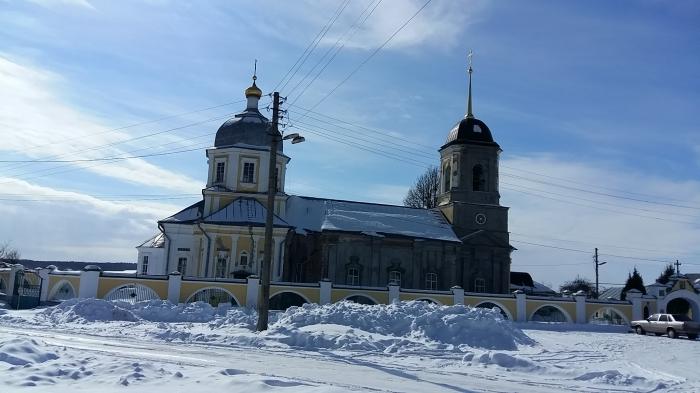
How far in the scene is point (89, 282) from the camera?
27188mm

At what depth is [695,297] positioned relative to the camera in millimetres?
32312

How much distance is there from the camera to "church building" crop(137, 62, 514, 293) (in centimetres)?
3538

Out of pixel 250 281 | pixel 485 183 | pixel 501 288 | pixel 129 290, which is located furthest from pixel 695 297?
pixel 129 290

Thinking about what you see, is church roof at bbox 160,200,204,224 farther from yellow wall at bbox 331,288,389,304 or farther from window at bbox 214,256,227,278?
yellow wall at bbox 331,288,389,304

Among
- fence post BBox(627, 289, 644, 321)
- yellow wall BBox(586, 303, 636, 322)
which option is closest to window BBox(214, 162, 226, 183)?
yellow wall BBox(586, 303, 636, 322)

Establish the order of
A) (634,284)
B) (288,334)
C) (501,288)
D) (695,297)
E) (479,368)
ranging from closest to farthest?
(479,368) → (288,334) → (695,297) → (501,288) → (634,284)

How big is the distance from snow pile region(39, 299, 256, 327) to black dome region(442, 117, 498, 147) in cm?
2316

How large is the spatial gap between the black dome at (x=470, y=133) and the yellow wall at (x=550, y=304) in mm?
13216

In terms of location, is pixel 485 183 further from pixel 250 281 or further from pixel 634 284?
pixel 634 284

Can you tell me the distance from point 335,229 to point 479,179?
10.8 meters

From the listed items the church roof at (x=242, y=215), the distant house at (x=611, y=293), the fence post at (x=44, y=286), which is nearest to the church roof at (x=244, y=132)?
the church roof at (x=242, y=215)

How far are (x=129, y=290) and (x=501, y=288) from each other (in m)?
23.2

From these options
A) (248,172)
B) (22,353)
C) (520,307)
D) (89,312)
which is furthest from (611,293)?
(22,353)

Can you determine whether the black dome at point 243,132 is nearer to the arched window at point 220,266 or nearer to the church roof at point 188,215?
the church roof at point 188,215
